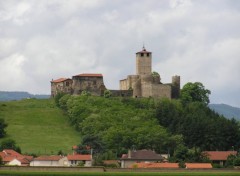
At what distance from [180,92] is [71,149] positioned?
3385cm

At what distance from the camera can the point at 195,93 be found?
163875 mm

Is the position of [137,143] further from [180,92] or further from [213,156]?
[180,92]

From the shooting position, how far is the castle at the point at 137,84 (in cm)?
15725

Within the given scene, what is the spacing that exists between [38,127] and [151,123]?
69.2 ft

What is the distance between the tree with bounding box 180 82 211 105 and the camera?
161125 millimetres

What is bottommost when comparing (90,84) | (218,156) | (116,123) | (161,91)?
(218,156)

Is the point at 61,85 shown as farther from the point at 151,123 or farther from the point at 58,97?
the point at 151,123

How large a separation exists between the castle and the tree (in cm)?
189

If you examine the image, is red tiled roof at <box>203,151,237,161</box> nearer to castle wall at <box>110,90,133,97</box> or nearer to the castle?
the castle

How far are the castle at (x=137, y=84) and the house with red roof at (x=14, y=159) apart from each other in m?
40.1

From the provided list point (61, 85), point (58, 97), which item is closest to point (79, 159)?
point (58, 97)

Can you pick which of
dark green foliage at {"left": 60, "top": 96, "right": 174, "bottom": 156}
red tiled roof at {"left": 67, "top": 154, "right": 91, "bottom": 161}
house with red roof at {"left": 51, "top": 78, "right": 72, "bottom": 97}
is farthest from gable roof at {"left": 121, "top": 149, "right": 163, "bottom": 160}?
house with red roof at {"left": 51, "top": 78, "right": 72, "bottom": 97}

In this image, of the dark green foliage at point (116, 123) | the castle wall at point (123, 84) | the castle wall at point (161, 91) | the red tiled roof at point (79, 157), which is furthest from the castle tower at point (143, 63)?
the red tiled roof at point (79, 157)

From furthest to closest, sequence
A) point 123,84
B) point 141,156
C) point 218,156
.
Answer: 1. point 123,84
2. point 218,156
3. point 141,156
